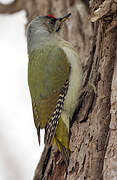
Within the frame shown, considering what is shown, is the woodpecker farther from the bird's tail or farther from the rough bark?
the rough bark

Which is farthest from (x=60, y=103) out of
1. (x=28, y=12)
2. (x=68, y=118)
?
(x=28, y=12)

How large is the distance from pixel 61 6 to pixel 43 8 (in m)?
0.41

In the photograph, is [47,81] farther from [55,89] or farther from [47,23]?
[47,23]

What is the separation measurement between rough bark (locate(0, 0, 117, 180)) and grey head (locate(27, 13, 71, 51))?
660 mm

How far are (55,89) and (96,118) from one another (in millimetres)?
682

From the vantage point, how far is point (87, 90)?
11.1 feet

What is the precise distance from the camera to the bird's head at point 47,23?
4090mm

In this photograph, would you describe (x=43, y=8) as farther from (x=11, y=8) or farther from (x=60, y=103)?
(x=60, y=103)

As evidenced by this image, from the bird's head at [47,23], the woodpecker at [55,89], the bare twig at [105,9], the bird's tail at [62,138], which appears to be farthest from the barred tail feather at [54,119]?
the bird's head at [47,23]

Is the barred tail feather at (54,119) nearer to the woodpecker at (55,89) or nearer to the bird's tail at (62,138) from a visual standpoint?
the woodpecker at (55,89)

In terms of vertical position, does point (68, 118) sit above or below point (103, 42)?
below

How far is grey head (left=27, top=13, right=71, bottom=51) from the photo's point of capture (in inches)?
159

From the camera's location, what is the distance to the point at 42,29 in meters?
4.12

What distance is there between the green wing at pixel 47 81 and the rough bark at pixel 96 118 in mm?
283
